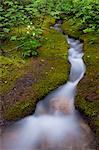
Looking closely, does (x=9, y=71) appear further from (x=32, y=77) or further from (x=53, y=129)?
(x=53, y=129)

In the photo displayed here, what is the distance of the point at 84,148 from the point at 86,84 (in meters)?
2.16

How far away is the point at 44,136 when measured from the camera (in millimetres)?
6234

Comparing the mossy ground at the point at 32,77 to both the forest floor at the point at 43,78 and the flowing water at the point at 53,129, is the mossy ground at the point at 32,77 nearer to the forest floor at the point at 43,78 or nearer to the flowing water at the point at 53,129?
the forest floor at the point at 43,78

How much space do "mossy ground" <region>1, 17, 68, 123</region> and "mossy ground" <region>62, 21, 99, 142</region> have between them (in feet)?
2.18

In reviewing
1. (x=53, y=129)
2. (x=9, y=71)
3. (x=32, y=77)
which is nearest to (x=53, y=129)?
(x=53, y=129)

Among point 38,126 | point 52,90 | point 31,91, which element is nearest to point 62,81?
point 52,90

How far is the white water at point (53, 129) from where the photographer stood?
19.6 feet

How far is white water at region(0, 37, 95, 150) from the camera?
19.6ft

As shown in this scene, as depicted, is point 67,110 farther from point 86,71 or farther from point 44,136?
point 86,71

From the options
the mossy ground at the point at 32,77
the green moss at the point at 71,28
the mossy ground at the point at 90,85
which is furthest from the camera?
the green moss at the point at 71,28

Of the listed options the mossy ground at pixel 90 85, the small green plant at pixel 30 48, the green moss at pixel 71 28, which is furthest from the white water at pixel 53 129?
the green moss at pixel 71 28

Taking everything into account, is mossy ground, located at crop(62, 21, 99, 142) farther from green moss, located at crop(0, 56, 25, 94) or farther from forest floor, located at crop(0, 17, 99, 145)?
green moss, located at crop(0, 56, 25, 94)

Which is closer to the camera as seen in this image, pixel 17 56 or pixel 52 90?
pixel 52 90

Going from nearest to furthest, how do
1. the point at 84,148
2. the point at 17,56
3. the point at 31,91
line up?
the point at 84,148 < the point at 31,91 < the point at 17,56
